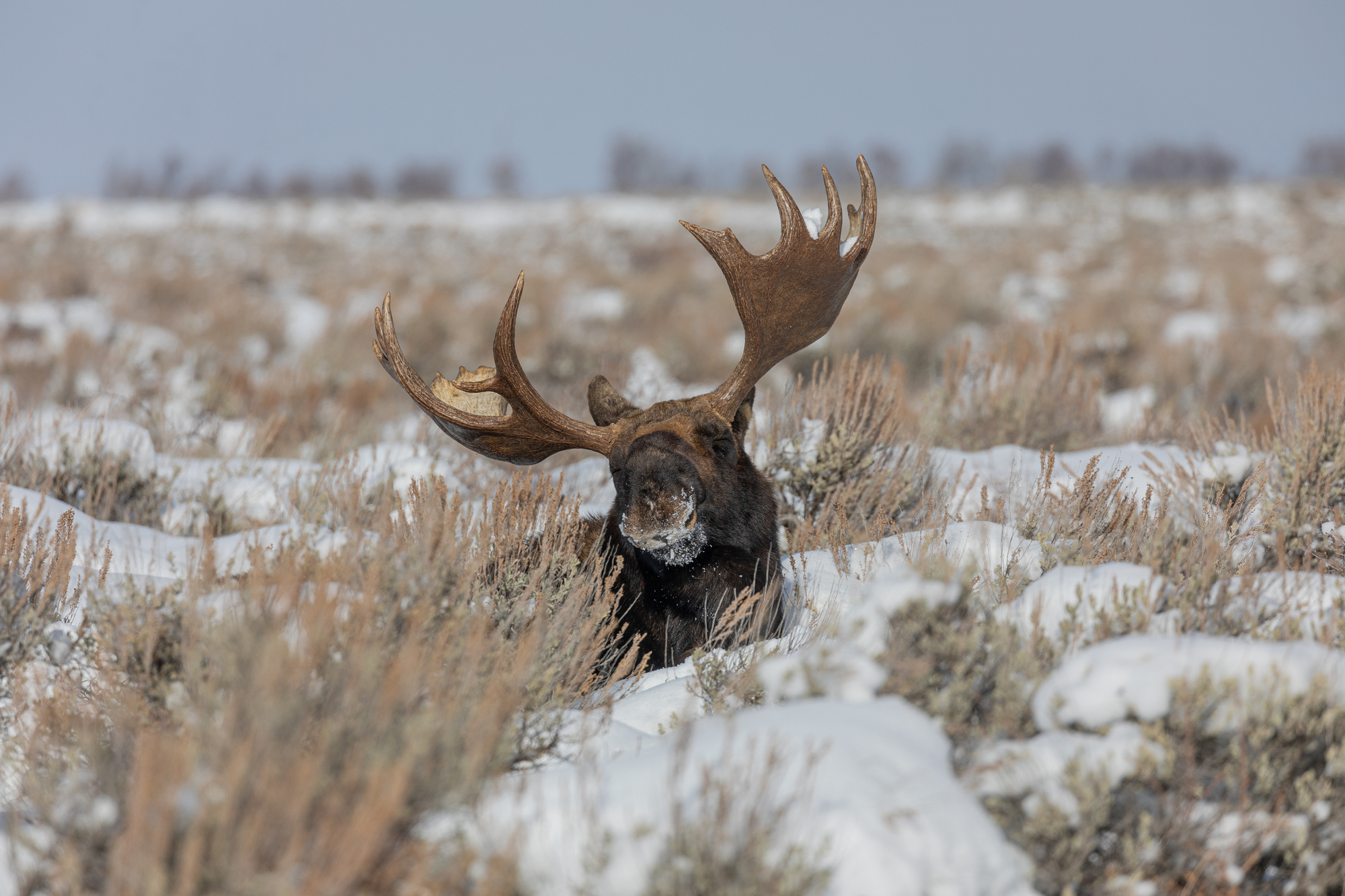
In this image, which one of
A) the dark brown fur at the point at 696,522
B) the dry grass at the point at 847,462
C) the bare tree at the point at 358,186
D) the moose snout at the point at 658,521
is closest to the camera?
the moose snout at the point at 658,521

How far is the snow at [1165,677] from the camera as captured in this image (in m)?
2.20

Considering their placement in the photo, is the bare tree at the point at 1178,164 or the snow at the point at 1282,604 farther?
the bare tree at the point at 1178,164

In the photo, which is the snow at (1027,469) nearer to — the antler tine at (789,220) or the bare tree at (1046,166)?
the antler tine at (789,220)

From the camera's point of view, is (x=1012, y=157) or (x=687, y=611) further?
(x=1012, y=157)

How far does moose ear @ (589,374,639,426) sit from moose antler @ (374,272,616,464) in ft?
0.25

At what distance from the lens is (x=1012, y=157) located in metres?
81.8

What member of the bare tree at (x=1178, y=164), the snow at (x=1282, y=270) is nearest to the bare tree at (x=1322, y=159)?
the bare tree at (x=1178, y=164)

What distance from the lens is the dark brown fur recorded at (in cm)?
337

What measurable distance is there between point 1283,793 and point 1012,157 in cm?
8905

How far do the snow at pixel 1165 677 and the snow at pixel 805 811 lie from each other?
13.5 inches

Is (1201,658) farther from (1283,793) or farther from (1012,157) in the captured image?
(1012,157)

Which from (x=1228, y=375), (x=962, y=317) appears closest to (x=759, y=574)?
(x=1228, y=375)

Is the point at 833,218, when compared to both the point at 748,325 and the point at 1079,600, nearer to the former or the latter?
the point at 748,325

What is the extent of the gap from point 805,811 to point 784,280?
2.51 meters
